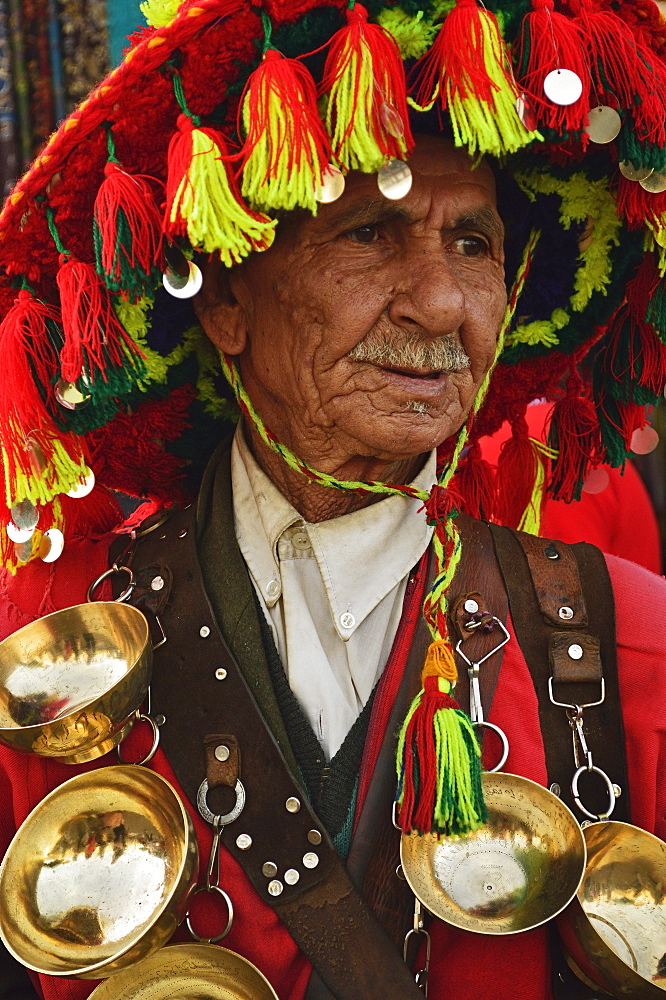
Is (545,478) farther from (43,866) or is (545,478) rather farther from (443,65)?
(43,866)

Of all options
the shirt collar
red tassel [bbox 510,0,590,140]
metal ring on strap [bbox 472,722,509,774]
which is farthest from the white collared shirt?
red tassel [bbox 510,0,590,140]

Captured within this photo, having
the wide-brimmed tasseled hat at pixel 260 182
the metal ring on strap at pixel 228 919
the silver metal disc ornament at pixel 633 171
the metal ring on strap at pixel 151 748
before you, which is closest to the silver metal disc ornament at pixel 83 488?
the wide-brimmed tasseled hat at pixel 260 182

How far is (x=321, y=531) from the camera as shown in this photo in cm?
221

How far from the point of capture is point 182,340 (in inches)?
93.7

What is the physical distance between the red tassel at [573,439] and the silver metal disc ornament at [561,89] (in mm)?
794

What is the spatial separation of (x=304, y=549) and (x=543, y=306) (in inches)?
31.4

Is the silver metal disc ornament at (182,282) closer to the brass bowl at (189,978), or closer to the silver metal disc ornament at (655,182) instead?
the silver metal disc ornament at (655,182)

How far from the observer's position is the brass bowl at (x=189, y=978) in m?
1.83

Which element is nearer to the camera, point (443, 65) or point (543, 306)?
point (443, 65)

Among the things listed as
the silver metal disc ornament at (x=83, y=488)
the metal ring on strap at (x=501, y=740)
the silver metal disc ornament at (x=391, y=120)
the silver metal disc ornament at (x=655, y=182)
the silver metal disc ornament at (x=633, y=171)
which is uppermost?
the silver metal disc ornament at (x=391, y=120)

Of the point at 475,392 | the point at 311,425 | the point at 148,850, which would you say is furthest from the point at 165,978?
the point at 475,392

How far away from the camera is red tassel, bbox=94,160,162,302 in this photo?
1874mm

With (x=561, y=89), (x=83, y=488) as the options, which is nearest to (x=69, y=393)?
(x=83, y=488)

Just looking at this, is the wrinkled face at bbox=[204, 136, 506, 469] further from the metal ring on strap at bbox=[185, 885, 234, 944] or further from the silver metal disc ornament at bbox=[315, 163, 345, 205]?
the metal ring on strap at bbox=[185, 885, 234, 944]
